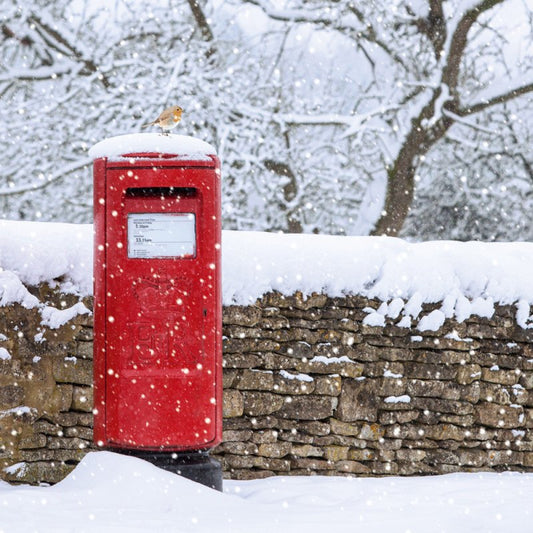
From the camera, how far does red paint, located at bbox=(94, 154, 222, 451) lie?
4.04m

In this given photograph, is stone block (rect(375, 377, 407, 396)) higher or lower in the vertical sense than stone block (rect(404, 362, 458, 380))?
lower

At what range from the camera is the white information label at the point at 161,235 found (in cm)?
405

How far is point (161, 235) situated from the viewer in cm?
405

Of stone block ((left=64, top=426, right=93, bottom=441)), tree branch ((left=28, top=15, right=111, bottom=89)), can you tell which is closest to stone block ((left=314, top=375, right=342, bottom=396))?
stone block ((left=64, top=426, right=93, bottom=441))

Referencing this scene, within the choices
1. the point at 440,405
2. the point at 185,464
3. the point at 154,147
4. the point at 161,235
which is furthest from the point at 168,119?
the point at 440,405

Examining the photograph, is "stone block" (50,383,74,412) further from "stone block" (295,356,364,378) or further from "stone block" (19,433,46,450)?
"stone block" (295,356,364,378)

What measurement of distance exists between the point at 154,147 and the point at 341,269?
6.24 feet

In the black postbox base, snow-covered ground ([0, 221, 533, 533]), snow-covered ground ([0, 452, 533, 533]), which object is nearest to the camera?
snow-covered ground ([0, 452, 533, 533])

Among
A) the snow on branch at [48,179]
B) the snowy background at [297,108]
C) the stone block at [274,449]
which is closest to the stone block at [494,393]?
the stone block at [274,449]

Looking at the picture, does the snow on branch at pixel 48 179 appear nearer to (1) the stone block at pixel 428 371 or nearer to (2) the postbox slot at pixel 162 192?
(1) the stone block at pixel 428 371

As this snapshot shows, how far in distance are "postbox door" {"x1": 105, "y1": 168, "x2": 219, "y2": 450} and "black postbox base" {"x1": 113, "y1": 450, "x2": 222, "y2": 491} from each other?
9cm

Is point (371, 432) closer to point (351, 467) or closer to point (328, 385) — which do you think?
point (351, 467)

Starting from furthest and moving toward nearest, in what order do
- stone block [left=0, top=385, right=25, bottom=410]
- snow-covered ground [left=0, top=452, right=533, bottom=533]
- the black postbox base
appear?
stone block [left=0, top=385, right=25, bottom=410], the black postbox base, snow-covered ground [left=0, top=452, right=533, bottom=533]

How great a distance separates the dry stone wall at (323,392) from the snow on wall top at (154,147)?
4.19 feet
